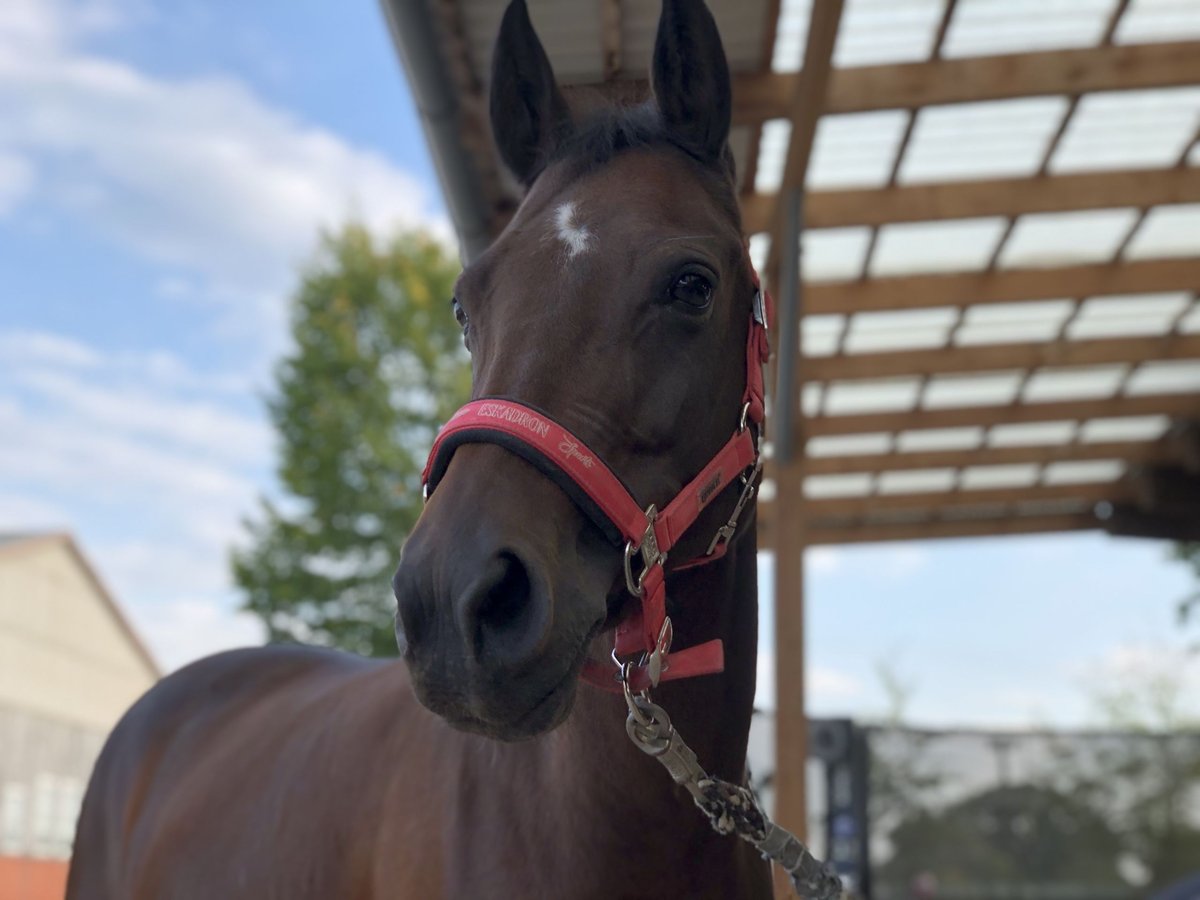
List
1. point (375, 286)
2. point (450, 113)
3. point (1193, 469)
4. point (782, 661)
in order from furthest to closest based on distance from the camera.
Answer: point (375, 286), point (1193, 469), point (782, 661), point (450, 113)

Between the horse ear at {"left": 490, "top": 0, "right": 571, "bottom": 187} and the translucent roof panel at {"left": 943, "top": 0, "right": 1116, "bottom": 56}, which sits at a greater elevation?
the translucent roof panel at {"left": 943, "top": 0, "right": 1116, "bottom": 56}

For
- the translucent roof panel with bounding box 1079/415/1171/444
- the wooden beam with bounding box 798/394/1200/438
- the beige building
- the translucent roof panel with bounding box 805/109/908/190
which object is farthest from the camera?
the beige building

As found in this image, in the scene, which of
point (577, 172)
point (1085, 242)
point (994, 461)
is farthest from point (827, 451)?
point (577, 172)

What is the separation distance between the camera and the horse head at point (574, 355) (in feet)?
Answer: 4.79

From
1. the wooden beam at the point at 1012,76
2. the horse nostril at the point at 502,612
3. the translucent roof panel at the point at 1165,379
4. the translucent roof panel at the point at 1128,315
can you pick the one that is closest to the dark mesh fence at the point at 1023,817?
the translucent roof panel at the point at 1165,379

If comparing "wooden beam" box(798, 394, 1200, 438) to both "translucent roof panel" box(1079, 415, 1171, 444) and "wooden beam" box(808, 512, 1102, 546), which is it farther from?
"wooden beam" box(808, 512, 1102, 546)

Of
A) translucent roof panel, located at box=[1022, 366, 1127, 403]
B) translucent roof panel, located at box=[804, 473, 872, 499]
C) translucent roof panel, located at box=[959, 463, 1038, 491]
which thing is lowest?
translucent roof panel, located at box=[804, 473, 872, 499]

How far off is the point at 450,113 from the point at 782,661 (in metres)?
4.44

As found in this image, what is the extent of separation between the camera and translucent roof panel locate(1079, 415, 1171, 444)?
11844 millimetres

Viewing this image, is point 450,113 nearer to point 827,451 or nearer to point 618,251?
point 618,251

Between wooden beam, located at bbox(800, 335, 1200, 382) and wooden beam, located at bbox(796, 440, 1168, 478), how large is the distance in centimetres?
179

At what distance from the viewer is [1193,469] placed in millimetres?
Answer: 11961

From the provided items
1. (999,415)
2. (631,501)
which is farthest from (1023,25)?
(631,501)

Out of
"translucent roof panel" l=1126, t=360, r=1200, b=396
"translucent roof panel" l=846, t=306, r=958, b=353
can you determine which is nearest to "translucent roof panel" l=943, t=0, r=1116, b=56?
"translucent roof panel" l=846, t=306, r=958, b=353
